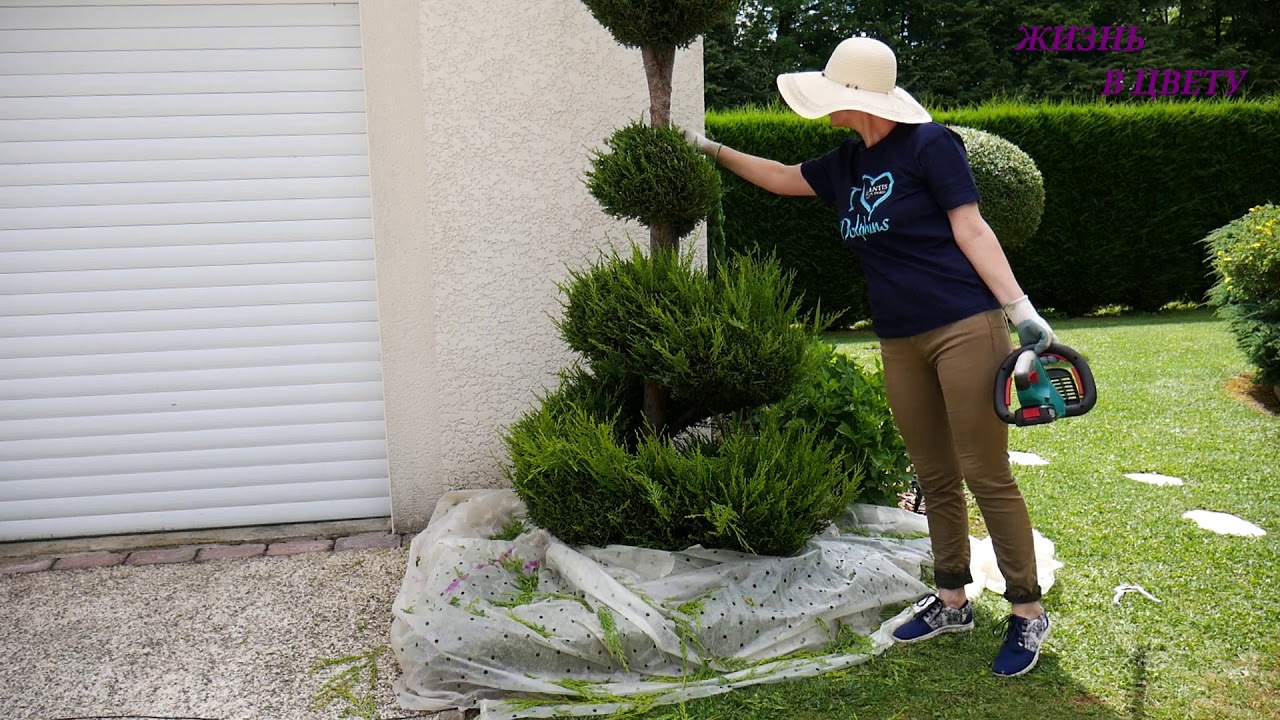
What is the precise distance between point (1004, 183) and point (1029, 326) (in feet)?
22.9

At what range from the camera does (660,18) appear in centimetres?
329

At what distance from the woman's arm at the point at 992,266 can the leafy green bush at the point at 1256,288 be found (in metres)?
4.24

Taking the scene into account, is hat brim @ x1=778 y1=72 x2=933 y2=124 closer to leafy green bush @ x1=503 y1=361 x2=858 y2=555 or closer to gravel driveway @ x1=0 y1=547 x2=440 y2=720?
leafy green bush @ x1=503 y1=361 x2=858 y2=555

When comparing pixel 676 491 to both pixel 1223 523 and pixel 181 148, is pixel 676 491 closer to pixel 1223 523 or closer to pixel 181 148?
pixel 1223 523

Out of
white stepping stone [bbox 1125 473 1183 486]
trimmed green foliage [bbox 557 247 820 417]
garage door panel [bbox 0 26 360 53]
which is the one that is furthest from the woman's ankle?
garage door panel [bbox 0 26 360 53]

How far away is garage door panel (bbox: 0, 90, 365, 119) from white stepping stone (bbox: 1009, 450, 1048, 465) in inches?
148

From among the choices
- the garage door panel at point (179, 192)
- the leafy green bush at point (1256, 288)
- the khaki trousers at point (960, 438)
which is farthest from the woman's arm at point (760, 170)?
the leafy green bush at point (1256, 288)

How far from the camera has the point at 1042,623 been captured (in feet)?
9.91

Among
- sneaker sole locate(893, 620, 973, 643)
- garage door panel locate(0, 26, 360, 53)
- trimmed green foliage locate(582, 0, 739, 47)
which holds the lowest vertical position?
sneaker sole locate(893, 620, 973, 643)

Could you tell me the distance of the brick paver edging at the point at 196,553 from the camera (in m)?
4.17

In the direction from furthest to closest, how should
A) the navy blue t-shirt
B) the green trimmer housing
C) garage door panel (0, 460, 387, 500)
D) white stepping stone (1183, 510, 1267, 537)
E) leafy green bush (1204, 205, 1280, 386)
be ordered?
leafy green bush (1204, 205, 1280, 386), garage door panel (0, 460, 387, 500), white stepping stone (1183, 510, 1267, 537), the navy blue t-shirt, the green trimmer housing

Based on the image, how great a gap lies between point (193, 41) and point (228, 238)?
0.86 meters

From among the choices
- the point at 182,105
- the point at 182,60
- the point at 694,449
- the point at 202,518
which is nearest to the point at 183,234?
the point at 182,105

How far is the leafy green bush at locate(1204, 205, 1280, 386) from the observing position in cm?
611
